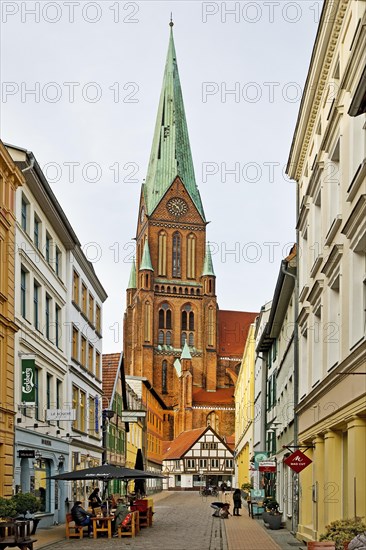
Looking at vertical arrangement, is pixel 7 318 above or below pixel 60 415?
above

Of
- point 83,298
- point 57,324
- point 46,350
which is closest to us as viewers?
point 46,350

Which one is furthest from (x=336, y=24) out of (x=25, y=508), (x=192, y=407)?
(x=192, y=407)

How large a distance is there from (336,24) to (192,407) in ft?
366

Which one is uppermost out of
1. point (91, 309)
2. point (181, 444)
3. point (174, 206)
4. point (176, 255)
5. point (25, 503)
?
point (174, 206)

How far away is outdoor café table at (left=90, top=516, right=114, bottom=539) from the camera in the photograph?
2784cm

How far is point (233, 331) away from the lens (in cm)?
14538

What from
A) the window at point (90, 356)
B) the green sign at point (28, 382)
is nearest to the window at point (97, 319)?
the window at point (90, 356)

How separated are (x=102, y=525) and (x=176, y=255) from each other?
348 ft

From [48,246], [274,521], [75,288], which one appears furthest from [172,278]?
[274,521]

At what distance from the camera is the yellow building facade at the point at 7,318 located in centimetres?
2506

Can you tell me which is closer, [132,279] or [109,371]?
[109,371]

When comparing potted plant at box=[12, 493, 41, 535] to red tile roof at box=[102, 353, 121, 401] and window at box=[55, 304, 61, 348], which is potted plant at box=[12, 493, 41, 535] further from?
red tile roof at box=[102, 353, 121, 401]

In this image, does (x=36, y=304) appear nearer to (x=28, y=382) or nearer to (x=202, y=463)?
(x=28, y=382)

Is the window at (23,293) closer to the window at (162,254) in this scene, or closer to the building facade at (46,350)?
the building facade at (46,350)
